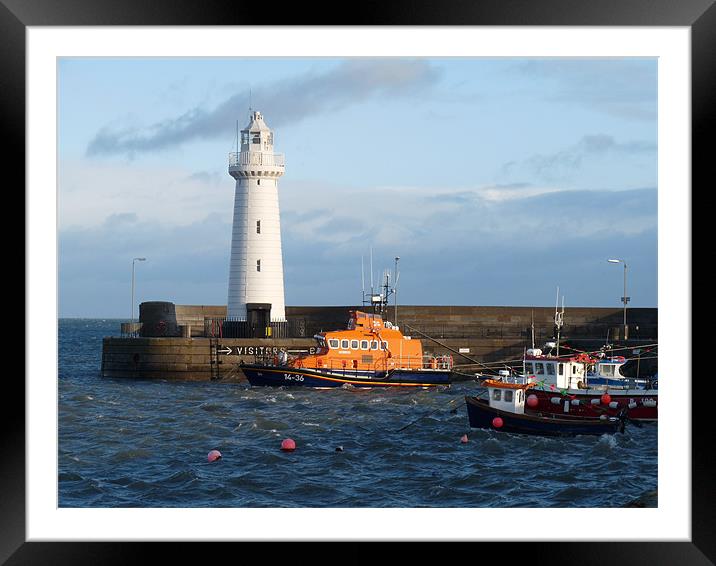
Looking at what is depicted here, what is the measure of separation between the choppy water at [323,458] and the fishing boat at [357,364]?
3.24 m

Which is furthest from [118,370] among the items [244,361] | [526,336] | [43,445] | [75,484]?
[43,445]

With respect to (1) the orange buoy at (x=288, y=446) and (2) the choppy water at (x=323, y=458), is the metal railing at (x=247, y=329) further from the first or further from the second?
(1) the orange buoy at (x=288, y=446)

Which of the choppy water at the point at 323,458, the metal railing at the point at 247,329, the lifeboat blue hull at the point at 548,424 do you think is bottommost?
the choppy water at the point at 323,458

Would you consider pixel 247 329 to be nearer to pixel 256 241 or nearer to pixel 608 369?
pixel 256 241

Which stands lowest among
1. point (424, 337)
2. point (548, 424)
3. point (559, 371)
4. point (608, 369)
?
point (548, 424)

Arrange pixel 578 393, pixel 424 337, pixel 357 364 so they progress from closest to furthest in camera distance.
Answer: pixel 578 393 < pixel 357 364 < pixel 424 337

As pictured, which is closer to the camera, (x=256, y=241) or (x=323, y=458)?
(x=323, y=458)

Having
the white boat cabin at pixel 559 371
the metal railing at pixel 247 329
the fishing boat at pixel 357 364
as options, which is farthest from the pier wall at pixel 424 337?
the white boat cabin at pixel 559 371

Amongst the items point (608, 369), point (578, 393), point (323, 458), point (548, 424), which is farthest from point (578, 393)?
point (323, 458)

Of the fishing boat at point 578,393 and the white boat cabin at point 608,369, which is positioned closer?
the fishing boat at point 578,393

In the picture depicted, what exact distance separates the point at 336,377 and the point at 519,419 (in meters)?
12.8
